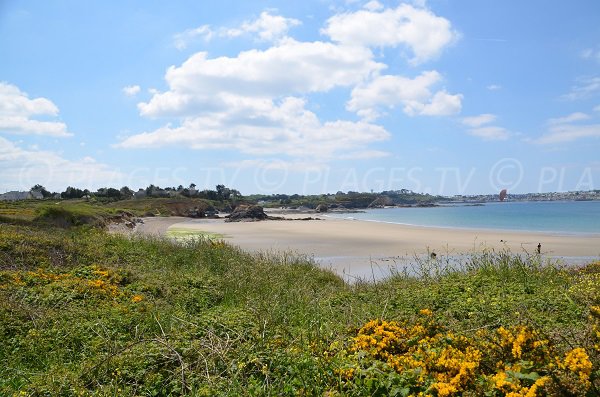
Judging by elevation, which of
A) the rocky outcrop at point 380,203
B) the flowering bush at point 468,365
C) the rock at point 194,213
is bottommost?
the rock at point 194,213

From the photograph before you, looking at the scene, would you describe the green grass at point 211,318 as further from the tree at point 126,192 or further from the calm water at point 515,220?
the tree at point 126,192

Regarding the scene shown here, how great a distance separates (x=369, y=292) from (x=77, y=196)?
91.6m

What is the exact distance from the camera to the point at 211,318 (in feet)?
22.1

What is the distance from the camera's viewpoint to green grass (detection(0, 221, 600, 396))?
14.8 feet

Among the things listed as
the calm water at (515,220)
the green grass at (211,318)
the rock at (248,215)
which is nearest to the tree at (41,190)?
the rock at (248,215)

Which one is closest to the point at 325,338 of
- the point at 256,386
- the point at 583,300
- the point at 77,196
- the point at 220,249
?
the point at 256,386

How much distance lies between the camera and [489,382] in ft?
12.1

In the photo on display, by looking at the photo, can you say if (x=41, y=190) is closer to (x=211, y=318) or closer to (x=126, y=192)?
(x=126, y=192)

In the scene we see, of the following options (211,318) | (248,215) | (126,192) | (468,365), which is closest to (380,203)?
(126,192)

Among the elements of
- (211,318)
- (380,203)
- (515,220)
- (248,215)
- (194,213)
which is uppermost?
(380,203)

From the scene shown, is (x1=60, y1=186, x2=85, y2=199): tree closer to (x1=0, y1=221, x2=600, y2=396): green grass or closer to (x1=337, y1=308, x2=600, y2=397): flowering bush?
(x1=0, y1=221, x2=600, y2=396): green grass

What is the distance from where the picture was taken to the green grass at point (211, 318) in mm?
4504

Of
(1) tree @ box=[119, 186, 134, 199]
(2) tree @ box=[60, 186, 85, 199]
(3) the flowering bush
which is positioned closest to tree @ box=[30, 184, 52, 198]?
(2) tree @ box=[60, 186, 85, 199]

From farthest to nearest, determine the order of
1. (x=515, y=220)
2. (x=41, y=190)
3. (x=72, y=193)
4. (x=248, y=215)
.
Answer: (x=41, y=190), (x=72, y=193), (x=248, y=215), (x=515, y=220)
